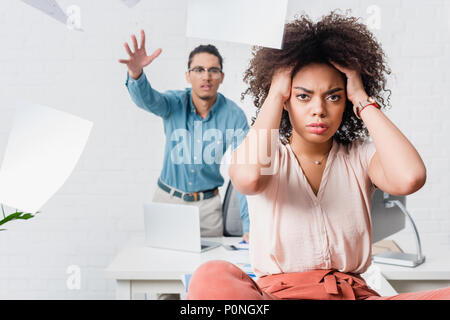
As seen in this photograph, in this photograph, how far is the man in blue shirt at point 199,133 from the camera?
1741 millimetres

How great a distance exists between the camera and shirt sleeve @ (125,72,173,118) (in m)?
1.50

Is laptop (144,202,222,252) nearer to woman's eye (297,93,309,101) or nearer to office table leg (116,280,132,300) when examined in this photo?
office table leg (116,280,132,300)

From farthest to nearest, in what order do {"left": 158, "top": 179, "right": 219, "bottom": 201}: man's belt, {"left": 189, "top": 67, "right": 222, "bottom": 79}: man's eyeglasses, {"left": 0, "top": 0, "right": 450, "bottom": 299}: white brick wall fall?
{"left": 0, "top": 0, "right": 450, "bottom": 299}: white brick wall
{"left": 158, "top": 179, "right": 219, "bottom": 201}: man's belt
{"left": 189, "top": 67, "right": 222, "bottom": 79}: man's eyeglasses

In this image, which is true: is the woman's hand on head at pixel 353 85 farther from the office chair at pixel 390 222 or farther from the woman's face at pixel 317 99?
the office chair at pixel 390 222

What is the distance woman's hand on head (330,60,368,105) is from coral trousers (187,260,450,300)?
11.8 inches

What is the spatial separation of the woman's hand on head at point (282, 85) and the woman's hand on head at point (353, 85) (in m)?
0.08

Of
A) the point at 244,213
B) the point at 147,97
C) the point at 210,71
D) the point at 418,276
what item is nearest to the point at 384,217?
the point at 418,276

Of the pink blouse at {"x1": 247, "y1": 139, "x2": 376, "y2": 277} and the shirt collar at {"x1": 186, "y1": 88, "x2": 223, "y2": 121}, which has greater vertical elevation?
the shirt collar at {"x1": 186, "y1": 88, "x2": 223, "y2": 121}

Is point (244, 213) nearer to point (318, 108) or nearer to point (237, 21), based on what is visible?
point (318, 108)

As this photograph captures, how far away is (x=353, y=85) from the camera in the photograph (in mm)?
770

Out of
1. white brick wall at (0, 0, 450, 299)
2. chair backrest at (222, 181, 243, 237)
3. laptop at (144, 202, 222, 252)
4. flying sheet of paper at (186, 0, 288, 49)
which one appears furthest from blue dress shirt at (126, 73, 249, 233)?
flying sheet of paper at (186, 0, 288, 49)

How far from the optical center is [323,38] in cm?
79
